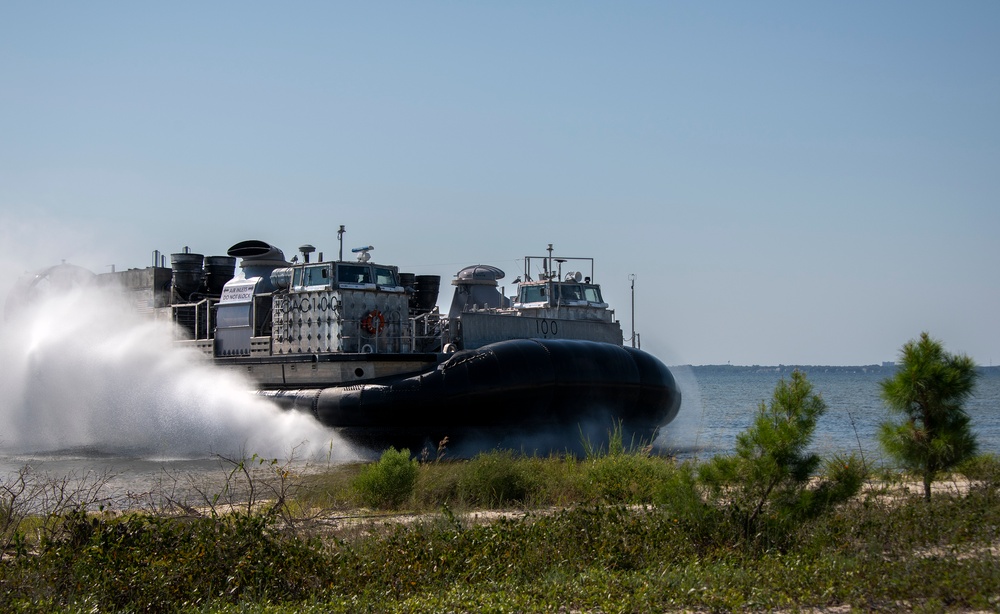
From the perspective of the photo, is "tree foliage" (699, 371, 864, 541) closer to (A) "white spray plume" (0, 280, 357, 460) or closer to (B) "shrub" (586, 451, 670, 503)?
(B) "shrub" (586, 451, 670, 503)

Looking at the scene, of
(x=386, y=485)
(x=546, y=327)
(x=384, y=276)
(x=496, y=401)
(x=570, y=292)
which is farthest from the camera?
(x=570, y=292)

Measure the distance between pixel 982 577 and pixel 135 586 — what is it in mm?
4704

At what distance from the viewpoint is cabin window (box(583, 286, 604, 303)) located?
861 inches

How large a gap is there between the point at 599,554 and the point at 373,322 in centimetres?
1132

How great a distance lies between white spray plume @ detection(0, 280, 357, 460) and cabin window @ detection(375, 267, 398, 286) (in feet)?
9.19

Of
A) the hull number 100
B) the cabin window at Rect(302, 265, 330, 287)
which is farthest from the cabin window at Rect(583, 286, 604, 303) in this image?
the cabin window at Rect(302, 265, 330, 287)

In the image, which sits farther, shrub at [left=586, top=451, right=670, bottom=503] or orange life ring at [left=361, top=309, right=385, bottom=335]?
orange life ring at [left=361, top=309, right=385, bottom=335]

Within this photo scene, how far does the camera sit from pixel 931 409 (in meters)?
7.91

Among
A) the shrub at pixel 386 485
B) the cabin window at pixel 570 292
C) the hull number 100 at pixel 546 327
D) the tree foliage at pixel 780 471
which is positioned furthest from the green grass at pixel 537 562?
the cabin window at pixel 570 292

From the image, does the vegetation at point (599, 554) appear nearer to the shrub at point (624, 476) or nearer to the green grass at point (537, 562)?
the green grass at point (537, 562)

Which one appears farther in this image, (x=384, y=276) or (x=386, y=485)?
(x=384, y=276)

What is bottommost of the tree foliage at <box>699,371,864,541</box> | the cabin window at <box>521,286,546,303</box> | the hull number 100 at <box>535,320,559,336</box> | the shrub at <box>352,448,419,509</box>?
the shrub at <box>352,448,419,509</box>

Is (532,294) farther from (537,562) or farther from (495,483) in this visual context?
(537,562)

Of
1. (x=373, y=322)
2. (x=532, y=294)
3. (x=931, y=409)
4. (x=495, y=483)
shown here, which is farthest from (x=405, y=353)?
(x=931, y=409)
